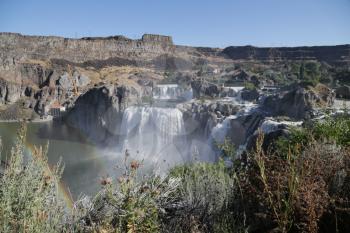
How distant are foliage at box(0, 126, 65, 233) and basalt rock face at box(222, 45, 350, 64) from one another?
62728 mm

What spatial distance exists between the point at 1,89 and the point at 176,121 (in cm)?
3694

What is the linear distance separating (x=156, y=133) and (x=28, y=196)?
25789 mm

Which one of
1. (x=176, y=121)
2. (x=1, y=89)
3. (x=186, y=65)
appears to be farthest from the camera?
(x=186, y=65)

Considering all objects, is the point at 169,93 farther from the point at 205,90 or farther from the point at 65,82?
the point at 65,82

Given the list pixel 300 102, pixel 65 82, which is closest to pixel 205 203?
pixel 300 102

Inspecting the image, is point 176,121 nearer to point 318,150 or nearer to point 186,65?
point 318,150

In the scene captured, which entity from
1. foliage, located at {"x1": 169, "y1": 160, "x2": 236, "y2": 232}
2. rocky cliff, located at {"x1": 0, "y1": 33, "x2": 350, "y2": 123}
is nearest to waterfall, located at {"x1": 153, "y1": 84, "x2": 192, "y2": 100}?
rocky cliff, located at {"x1": 0, "y1": 33, "x2": 350, "y2": 123}

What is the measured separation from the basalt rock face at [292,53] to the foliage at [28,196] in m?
62.7

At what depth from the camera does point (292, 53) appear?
7506cm

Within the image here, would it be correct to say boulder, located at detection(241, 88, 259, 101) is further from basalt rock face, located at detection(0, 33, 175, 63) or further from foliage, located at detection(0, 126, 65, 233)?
basalt rock face, located at detection(0, 33, 175, 63)

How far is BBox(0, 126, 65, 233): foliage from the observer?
8.49 ft

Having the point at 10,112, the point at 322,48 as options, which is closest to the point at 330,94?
the point at 10,112

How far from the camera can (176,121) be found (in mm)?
28234

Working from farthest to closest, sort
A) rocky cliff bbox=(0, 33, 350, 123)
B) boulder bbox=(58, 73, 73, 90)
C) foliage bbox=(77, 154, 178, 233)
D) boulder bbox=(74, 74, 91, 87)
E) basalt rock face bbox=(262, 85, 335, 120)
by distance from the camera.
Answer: boulder bbox=(74, 74, 91, 87) < boulder bbox=(58, 73, 73, 90) < rocky cliff bbox=(0, 33, 350, 123) < basalt rock face bbox=(262, 85, 335, 120) < foliage bbox=(77, 154, 178, 233)
